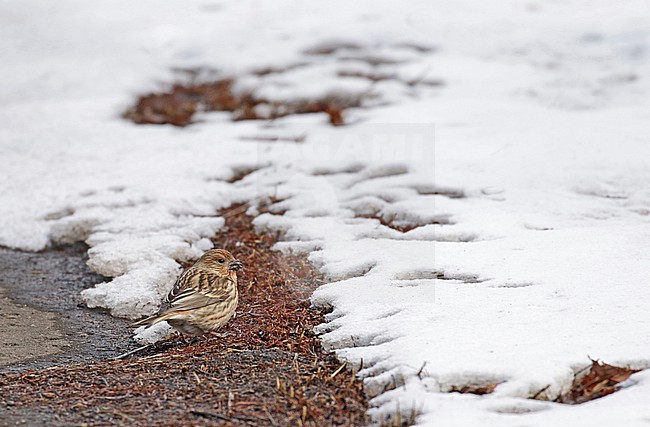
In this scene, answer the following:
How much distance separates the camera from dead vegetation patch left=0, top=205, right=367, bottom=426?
450 cm

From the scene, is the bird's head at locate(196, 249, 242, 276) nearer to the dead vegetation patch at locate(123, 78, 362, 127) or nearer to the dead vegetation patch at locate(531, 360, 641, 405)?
the dead vegetation patch at locate(531, 360, 641, 405)

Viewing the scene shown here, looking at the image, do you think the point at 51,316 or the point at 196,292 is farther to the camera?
the point at 51,316

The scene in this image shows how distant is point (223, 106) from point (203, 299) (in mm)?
7612

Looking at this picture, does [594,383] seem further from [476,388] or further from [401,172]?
[401,172]

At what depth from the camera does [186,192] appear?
9.16 metres

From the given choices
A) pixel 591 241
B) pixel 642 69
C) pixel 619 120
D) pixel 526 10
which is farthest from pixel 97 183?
pixel 526 10

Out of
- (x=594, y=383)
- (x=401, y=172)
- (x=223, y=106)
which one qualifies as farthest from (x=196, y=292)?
(x=223, y=106)

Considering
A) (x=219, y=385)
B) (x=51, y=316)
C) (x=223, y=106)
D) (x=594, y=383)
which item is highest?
(x=223, y=106)

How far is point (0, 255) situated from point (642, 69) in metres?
10.6

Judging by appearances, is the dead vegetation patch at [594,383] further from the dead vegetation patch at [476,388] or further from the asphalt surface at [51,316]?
the asphalt surface at [51,316]

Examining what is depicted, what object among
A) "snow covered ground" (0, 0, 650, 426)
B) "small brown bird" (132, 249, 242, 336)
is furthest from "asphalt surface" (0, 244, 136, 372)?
"small brown bird" (132, 249, 242, 336)

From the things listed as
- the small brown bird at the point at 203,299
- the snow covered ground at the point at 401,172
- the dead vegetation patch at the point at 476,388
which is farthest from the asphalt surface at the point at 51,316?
the dead vegetation patch at the point at 476,388

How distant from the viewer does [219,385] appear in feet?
16.1

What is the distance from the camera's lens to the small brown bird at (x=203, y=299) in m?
5.71
